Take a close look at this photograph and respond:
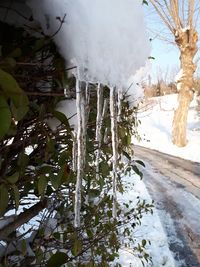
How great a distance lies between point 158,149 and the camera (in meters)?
15.6

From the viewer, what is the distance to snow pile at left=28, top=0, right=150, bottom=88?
0.90 metres

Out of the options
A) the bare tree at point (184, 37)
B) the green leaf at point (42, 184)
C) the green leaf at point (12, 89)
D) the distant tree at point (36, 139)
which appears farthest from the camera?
the bare tree at point (184, 37)

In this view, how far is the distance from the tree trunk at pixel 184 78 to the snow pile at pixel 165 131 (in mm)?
696

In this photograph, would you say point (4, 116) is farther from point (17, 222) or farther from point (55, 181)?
point (17, 222)

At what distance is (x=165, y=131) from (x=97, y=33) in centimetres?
2018

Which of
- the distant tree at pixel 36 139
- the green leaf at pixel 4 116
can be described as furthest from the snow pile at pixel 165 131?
the green leaf at pixel 4 116

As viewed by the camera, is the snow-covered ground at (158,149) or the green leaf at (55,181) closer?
the green leaf at (55,181)

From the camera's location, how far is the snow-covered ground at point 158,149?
148 inches

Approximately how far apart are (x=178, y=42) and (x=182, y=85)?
1707 millimetres

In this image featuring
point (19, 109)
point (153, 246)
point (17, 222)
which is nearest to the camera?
point (19, 109)

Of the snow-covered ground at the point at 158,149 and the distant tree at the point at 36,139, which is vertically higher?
the distant tree at the point at 36,139

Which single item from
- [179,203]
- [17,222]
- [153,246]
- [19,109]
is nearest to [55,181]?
[17,222]

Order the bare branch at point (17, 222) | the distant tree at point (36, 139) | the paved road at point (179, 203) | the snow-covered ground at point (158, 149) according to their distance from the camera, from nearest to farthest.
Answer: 1. the distant tree at point (36, 139)
2. the bare branch at point (17, 222)
3. the snow-covered ground at point (158, 149)
4. the paved road at point (179, 203)

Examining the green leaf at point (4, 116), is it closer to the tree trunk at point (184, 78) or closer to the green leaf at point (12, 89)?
the green leaf at point (12, 89)
